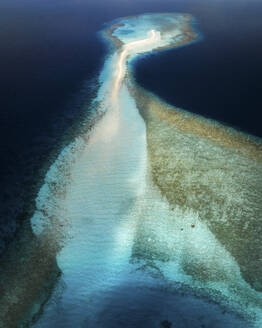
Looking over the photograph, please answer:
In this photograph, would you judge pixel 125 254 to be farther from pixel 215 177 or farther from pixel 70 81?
pixel 70 81

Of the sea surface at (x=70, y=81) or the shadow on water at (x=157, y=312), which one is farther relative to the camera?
the sea surface at (x=70, y=81)

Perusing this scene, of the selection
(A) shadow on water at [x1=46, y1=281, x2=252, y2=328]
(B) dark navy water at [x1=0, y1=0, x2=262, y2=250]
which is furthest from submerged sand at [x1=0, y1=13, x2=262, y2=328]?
(B) dark navy water at [x1=0, y1=0, x2=262, y2=250]

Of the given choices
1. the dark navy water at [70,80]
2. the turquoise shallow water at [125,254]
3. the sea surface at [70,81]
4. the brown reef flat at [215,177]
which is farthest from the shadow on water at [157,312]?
the dark navy water at [70,80]

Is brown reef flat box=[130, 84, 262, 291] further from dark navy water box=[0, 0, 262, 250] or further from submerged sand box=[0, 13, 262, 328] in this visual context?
dark navy water box=[0, 0, 262, 250]

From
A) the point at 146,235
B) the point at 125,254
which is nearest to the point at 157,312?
the point at 125,254

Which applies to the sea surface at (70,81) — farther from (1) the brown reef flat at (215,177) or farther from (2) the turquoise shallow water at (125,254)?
(1) the brown reef flat at (215,177)

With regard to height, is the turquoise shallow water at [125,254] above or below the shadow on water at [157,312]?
above
